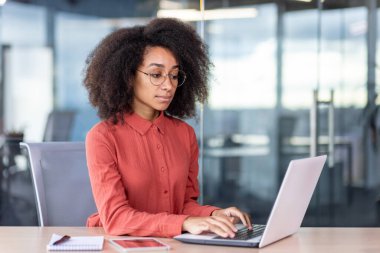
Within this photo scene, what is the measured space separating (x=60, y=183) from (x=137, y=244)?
2.53 feet

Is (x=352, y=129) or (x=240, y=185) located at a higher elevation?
(x=352, y=129)

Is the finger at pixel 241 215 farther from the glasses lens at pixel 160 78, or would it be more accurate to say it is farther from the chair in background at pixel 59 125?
the chair in background at pixel 59 125

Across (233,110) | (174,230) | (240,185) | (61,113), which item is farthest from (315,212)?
(174,230)

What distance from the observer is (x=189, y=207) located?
2822 mm

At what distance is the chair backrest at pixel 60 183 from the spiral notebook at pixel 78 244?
21.8 inches

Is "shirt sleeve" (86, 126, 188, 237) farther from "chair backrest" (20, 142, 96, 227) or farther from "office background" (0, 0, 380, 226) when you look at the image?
"office background" (0, 0, 380, 226)

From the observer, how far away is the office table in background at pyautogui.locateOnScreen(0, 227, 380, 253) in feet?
7.16

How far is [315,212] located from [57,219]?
2.83 m

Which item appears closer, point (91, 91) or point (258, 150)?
point (91, 91)

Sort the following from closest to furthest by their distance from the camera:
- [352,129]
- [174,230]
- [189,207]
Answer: [174,230], [189,207], [352,129]

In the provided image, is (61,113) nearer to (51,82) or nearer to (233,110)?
(51,82)

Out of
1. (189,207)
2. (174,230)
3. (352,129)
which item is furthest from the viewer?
(352,129)

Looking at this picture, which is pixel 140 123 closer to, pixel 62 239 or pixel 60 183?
pixel 60 183

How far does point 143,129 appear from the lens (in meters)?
2.72
